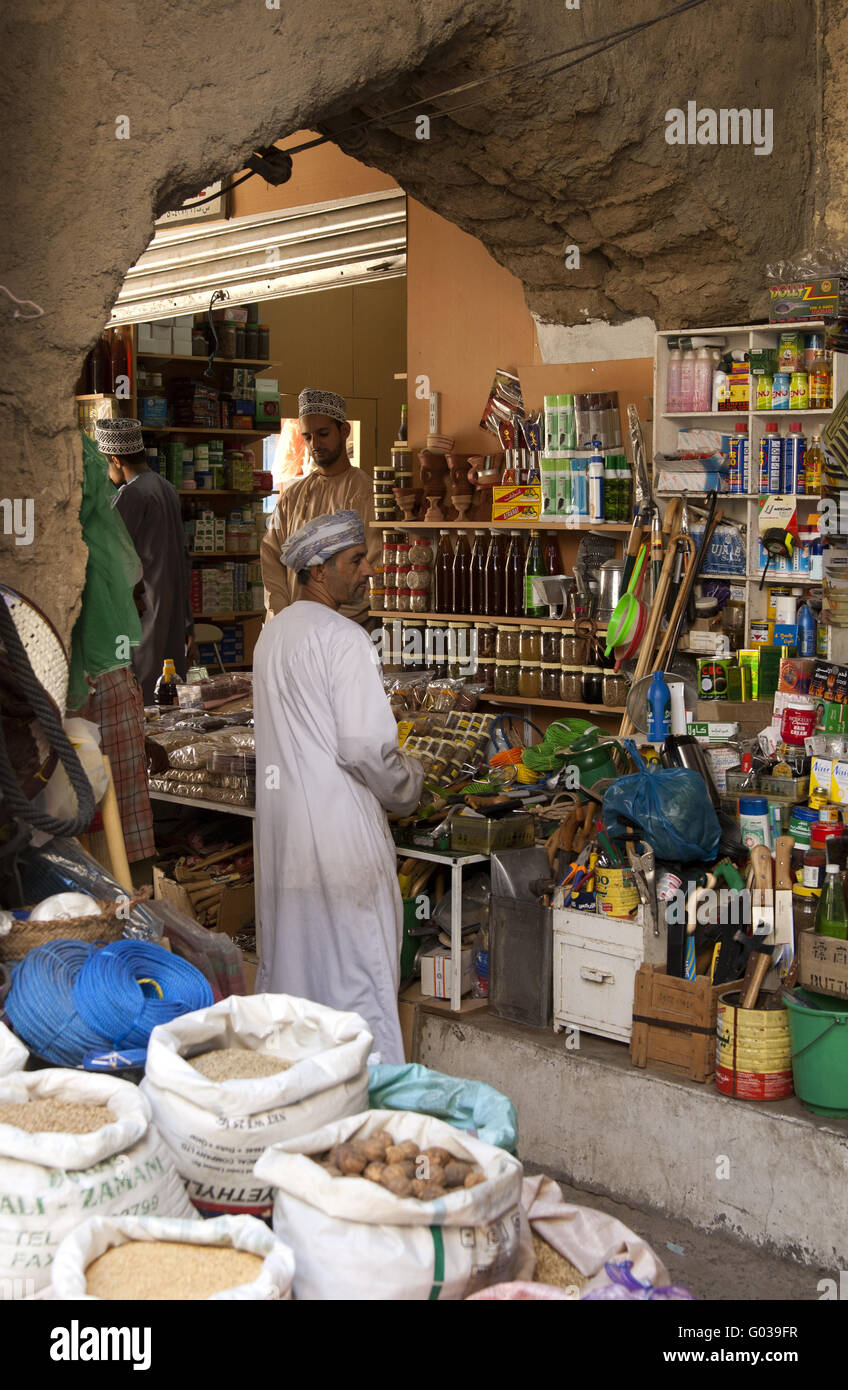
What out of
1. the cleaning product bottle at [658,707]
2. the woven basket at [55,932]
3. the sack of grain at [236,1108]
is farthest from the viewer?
the cleaning product bottle at [658,707]

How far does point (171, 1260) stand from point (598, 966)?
2.73m

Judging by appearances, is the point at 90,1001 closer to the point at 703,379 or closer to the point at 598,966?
the point at 598,966

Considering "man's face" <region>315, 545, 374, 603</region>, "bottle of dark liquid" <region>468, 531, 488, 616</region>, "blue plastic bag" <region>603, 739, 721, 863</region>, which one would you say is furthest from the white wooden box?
"bottle of dark liquid" <region>468, 531, 488, 616</region>

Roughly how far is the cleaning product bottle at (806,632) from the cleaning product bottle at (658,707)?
58 centimetres

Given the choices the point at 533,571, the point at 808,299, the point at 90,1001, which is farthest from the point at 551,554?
the point at 90,1001

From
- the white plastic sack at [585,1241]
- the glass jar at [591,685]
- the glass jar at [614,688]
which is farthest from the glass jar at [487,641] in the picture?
the white plastic sack at [585,1241]

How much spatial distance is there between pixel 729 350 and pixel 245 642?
5.90 meters

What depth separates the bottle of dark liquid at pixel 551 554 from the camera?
Answer: 19.9ft

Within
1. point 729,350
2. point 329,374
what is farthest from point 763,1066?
point 329,374

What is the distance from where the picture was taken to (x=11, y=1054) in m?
1.77

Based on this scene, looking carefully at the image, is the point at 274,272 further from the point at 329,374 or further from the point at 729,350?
the point at 329,374

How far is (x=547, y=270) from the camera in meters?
5.86

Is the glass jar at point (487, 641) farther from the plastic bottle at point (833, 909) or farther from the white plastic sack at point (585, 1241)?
the white plastic sack at point (585, 1241)

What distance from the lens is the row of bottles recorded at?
604 centimetres
